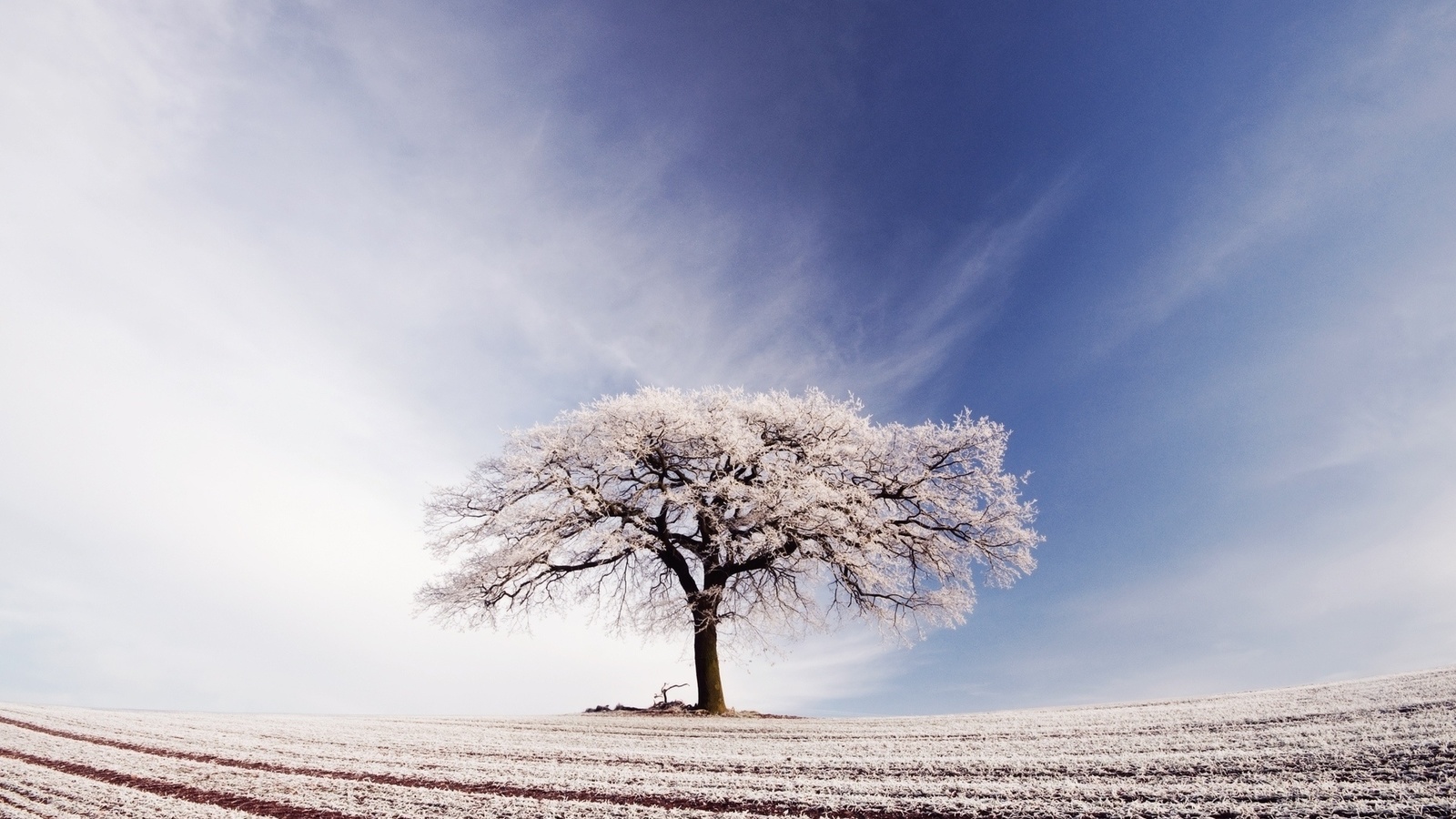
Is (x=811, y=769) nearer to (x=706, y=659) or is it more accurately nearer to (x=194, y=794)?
(x=194, y=794)

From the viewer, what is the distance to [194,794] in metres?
7.26

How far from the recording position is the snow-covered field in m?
5.81

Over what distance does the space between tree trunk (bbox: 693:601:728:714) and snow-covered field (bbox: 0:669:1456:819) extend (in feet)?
25.8

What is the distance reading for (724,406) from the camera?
22.3 m

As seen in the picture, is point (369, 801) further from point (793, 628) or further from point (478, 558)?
point (793, 628)

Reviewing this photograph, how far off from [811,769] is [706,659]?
1347 cm

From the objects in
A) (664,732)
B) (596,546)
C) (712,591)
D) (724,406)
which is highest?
(724,406)

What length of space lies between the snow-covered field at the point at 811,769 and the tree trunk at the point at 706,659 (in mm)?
7863

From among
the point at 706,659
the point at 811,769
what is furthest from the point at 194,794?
the point at 706,659

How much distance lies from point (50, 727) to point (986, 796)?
16.1m

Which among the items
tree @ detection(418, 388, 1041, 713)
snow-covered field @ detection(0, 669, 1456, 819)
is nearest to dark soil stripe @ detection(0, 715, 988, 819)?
snow-covered field @ detection(0, 669, 1456, 819)

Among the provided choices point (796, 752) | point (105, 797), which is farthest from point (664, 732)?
point (105, 797)

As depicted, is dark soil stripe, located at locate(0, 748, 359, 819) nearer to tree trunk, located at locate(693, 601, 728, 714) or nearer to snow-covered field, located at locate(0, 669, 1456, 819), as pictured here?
snow-covered field, located at locate(0, 669, 1456, 819)

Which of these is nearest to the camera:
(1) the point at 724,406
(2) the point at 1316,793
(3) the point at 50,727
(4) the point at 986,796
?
(2) the point at 1316,793
